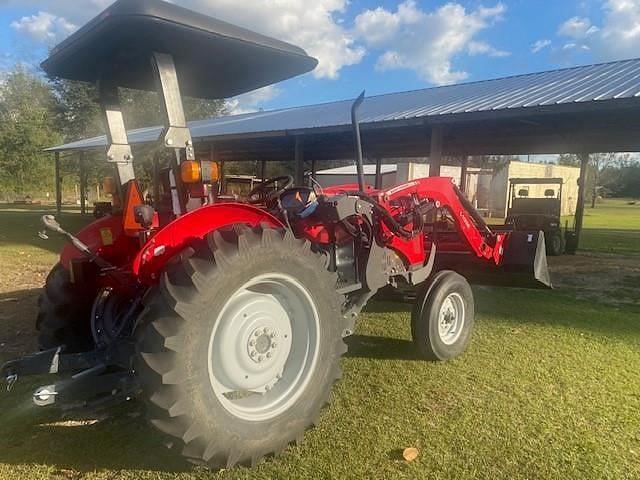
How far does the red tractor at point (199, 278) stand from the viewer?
7.17ft

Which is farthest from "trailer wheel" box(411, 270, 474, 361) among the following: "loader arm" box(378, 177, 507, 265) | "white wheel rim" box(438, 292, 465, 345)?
"loader arm" box(378, 177, 507, 265)

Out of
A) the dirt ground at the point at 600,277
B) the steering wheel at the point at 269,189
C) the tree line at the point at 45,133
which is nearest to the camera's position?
the steering wheel at the point at 269,189

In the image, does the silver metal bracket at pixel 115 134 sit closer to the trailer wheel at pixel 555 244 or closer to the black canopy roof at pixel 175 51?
the black canopy roof at pixel 175 51

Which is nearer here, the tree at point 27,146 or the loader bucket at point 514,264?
the loader bucket at point 514,264

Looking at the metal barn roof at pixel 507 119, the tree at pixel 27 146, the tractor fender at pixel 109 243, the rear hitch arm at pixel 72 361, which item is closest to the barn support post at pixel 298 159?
the metal barn roof at pixel 507 119

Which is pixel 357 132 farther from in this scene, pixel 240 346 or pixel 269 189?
pixel 240 346

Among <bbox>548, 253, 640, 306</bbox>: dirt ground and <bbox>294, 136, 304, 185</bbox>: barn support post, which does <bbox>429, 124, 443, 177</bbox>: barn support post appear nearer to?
<bbox>548, 253, 640, 306</bbox>: dirt ground

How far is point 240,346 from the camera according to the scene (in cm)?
257

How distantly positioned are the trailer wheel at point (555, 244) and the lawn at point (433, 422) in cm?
803

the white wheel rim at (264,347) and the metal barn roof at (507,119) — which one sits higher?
the metal barn roof at (507,119)

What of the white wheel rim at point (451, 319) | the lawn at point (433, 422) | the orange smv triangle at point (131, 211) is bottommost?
the lawn at point (433, 422)

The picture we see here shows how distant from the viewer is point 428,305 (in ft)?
13.1

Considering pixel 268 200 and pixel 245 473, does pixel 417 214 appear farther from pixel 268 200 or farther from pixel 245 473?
pixel 245 473

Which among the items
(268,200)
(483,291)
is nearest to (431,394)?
(268,200)
